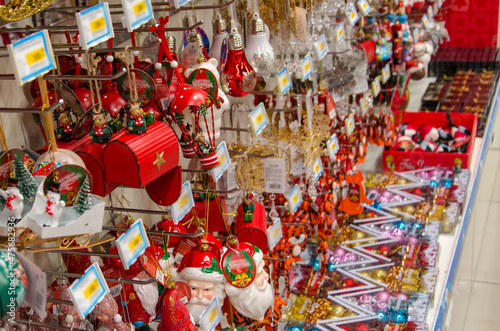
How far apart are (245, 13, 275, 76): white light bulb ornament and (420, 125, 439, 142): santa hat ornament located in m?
2.15

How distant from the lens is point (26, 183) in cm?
93

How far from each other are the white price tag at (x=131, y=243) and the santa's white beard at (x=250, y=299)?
36 cm

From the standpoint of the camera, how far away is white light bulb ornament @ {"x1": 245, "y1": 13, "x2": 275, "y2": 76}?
164cm

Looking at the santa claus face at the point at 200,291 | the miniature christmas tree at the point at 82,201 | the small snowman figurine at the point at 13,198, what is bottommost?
the santa claus face at the point at 200,291

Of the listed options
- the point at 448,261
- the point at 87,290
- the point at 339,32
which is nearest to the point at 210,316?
the point at 87,290

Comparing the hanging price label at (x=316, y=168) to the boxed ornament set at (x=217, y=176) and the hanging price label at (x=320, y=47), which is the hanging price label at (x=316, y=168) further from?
the hanging price label at (x=320, y=47)

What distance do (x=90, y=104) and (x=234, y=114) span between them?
28.9 inches

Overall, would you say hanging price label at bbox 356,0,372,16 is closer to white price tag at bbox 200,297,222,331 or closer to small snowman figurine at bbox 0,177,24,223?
white price tag at bbox 200,297,222,331

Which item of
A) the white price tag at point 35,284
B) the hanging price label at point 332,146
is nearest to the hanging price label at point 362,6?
the hanging price label at point 332,146

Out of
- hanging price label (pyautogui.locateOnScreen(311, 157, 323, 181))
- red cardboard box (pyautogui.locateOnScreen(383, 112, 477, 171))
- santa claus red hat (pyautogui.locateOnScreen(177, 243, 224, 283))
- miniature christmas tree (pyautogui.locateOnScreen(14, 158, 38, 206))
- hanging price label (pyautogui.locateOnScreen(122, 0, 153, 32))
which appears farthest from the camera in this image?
red cardboard box (pyautogui.locateOnScreen(383, 112, 477, 171))

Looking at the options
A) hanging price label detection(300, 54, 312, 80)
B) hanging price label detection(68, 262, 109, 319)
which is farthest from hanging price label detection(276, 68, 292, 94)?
hanging price label detection(68, 262, 109, 319)

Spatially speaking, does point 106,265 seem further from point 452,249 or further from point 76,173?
point 452,249

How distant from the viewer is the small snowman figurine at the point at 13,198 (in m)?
0.91

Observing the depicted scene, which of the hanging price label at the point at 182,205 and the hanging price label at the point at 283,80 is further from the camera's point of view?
the hanging price label at the point at 283,80
